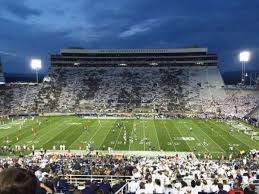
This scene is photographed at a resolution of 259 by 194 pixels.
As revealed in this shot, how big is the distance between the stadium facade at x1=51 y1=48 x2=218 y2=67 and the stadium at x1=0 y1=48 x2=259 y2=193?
0.27 m

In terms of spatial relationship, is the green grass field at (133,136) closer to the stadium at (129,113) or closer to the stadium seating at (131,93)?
the stadium at (129,113)

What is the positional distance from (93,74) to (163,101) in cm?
2478

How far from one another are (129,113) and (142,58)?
1277 inches

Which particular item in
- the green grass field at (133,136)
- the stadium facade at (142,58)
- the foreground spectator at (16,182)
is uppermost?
the stadium facade at (142,58)

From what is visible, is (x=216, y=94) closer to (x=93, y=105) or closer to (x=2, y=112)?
(x=93, y=105)

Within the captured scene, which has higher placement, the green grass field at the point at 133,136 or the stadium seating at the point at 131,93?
the stadium seating at the point at 131,93

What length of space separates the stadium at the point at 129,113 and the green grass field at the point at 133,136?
11 centimetres

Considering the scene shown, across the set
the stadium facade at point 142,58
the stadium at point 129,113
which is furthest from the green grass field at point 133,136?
the stadium facade at point 142,58

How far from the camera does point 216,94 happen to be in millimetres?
91625

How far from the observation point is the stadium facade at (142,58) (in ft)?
365

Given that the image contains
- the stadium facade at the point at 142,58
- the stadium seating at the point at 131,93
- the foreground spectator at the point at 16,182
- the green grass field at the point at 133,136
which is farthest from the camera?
the stadium facade at the point at 142,58

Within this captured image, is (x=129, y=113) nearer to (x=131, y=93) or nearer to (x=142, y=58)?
(x=131, y=93)

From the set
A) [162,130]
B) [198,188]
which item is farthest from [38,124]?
[198,188]

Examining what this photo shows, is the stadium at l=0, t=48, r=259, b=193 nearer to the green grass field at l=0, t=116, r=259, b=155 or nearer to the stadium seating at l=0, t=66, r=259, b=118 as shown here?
the green grass field at l=0, t=116, r=259, b=155
